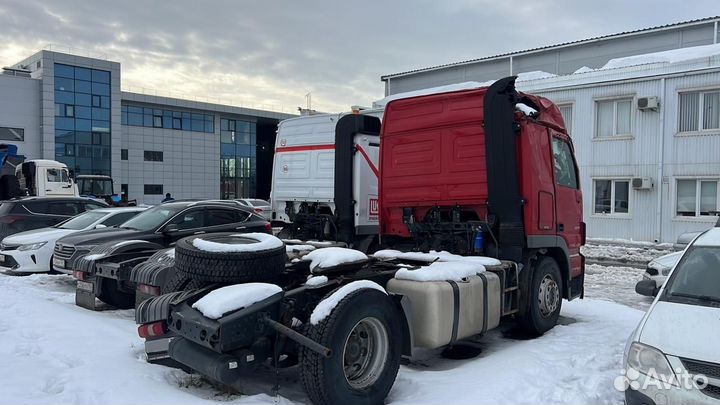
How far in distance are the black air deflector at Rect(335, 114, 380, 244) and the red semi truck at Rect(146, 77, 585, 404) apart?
0.03m

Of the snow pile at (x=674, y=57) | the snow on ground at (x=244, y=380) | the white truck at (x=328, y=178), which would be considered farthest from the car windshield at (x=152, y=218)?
the snow pile at (x=674, y=57)

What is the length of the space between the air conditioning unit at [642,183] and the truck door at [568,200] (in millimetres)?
13570

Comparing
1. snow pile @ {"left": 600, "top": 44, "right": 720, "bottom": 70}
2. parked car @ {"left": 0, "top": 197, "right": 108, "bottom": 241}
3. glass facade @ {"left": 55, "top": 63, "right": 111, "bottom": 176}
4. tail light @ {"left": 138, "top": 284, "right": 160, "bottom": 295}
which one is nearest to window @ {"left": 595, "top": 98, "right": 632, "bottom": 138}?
snow pile @ {"left": 600, "top": 44, "right": 720, "bottom": 70}

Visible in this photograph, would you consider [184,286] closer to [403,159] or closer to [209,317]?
[209,317]

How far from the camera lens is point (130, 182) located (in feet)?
150

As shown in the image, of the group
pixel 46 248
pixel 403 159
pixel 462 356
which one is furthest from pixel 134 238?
pixel 462 356

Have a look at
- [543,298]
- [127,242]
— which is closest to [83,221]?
[127,242]

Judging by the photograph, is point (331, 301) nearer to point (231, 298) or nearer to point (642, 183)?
point (231, 298)

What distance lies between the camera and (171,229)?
31.7 ft

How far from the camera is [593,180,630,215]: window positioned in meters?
20.7

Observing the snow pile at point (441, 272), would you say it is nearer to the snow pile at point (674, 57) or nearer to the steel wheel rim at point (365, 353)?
the steel wheel rim at point (365, 353)

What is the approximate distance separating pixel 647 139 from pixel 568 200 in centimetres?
1473

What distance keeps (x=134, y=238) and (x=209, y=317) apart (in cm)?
581

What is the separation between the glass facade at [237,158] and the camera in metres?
51.7
